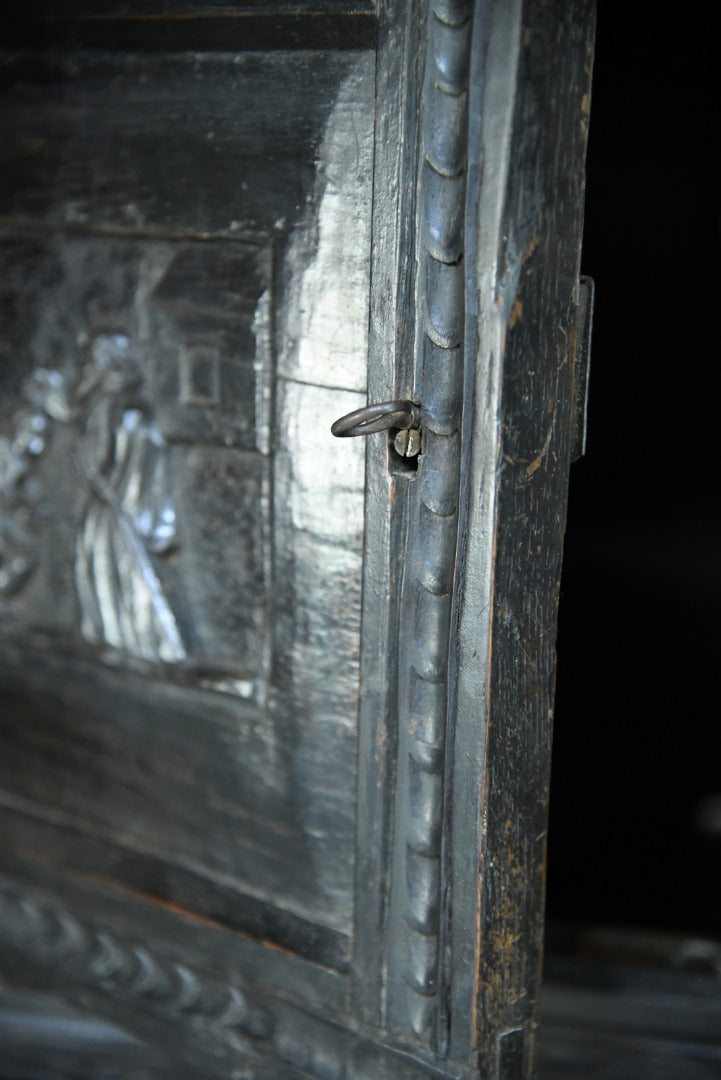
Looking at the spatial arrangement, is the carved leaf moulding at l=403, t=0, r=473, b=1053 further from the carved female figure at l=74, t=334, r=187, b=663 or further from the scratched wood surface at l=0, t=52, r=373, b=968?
the carved female figure at l=74, t=334, r=187, b=663

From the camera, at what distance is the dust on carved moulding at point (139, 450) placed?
0.98m

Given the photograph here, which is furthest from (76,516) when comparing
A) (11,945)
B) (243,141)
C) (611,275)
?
(611,275)

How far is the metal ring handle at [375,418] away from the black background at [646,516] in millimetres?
1019

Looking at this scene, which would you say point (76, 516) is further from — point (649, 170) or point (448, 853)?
point (649, 170)

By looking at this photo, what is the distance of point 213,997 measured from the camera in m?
1.12

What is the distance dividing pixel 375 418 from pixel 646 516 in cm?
123

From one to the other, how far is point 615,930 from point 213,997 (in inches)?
25.9

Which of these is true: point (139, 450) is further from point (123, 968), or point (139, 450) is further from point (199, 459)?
point (123, 968)

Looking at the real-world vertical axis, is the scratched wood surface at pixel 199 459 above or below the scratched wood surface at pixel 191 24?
below

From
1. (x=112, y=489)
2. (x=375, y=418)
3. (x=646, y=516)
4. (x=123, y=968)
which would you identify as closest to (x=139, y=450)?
(x=112, y=489)

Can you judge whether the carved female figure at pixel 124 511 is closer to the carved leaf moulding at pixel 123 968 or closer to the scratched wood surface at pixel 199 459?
the scratched wood surface at pixel 199 459

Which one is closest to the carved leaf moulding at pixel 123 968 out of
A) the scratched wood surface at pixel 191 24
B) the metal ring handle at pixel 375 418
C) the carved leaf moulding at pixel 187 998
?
the carved leaf moulding at pixel 187 998

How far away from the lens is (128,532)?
108cm

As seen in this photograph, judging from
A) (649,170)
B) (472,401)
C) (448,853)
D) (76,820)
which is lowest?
(76,820)
